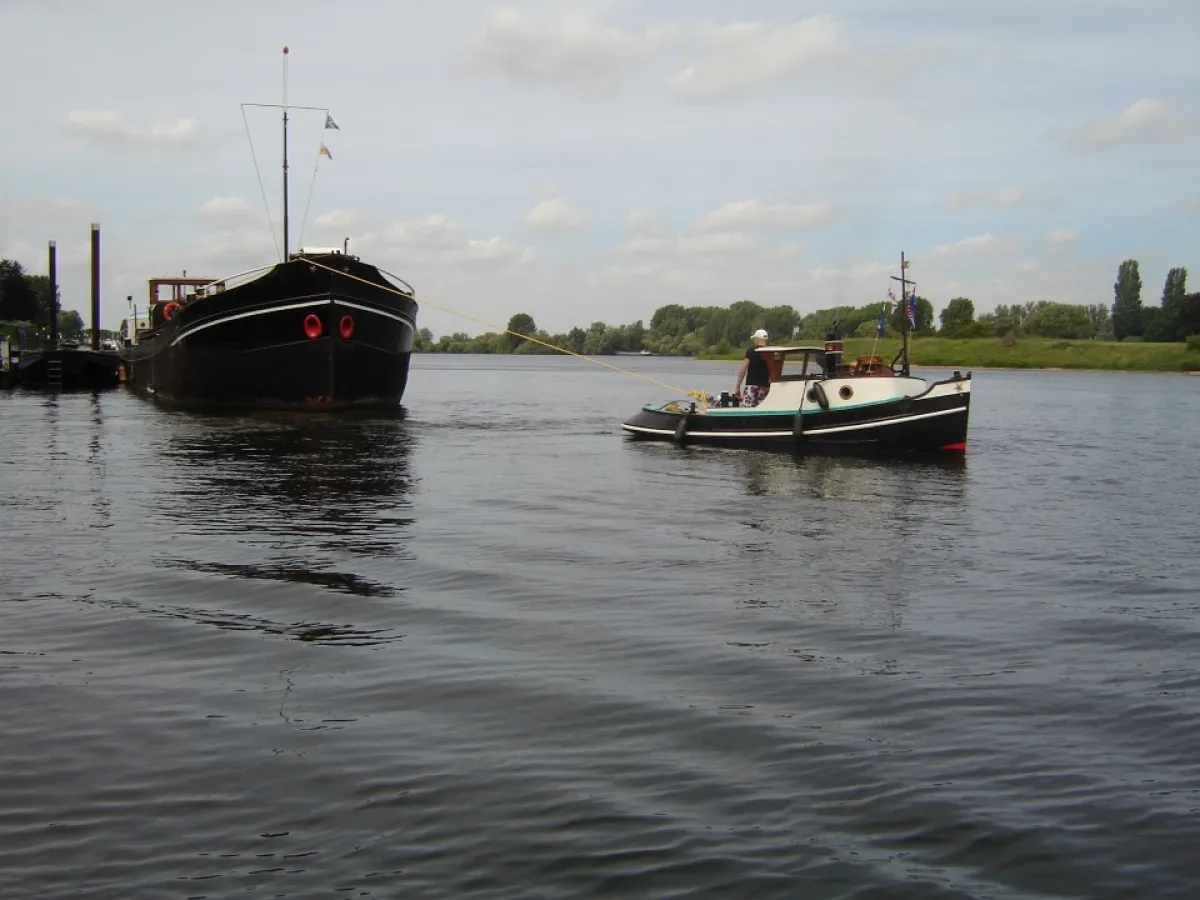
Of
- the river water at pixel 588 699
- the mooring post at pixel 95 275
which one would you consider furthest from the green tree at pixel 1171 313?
the river water at pixel 588 699

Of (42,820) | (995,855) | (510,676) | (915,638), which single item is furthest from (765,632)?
(42,820)

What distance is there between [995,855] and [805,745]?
1.65m

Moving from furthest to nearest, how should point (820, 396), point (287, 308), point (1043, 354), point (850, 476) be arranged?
point (1043, 354) < point (287, 308) < point (820, 396) < point (850, 476)

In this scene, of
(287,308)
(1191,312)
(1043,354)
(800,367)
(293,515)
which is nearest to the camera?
(293,515)

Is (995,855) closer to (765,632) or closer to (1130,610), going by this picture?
(765,632)

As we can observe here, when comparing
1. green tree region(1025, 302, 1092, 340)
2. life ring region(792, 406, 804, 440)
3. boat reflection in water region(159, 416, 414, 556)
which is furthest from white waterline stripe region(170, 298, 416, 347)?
green tree region(1025, 302, 1092, 340)

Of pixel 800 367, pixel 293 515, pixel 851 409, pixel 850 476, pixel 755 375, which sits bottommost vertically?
pixel 293 515

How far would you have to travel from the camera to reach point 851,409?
27.3 meters

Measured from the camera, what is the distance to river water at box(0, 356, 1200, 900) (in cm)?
575

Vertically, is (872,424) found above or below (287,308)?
below

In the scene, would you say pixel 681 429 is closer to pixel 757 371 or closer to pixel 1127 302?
pixel 757 371

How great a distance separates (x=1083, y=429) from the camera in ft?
135

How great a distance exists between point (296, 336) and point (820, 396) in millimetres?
16077

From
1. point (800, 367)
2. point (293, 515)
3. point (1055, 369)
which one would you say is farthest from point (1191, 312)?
point (293, 515)
